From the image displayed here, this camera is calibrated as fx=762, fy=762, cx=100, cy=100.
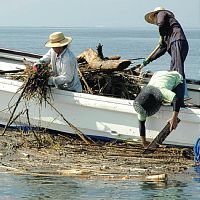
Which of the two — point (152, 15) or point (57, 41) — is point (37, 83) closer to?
point (57, 41)

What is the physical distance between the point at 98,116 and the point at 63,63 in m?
0.93

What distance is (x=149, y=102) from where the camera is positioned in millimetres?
10523

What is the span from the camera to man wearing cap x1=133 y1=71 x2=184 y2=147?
411 inches

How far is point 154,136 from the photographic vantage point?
10836 millimetres

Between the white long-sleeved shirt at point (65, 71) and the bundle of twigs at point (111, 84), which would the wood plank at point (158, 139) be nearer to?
the bundle of twigs at point (111, 84)

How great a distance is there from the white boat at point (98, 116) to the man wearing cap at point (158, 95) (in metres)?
0.18

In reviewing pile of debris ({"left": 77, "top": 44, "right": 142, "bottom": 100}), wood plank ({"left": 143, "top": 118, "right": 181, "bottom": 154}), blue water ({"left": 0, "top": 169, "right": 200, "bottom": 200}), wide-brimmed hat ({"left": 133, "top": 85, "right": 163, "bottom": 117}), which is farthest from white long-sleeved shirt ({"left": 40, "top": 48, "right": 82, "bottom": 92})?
blue water ({"left": 0, "top": 169, "right": 200, "bottom": 200})

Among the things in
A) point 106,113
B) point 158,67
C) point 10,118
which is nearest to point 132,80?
point 106,113

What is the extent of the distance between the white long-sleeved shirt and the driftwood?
56 centimetres

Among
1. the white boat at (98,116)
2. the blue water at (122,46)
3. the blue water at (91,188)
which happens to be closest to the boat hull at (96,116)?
the white boat at (98,116)

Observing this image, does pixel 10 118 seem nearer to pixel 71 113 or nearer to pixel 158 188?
pixel 71 113

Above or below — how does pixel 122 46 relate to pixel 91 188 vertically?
below

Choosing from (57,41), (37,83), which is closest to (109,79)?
(57,41)

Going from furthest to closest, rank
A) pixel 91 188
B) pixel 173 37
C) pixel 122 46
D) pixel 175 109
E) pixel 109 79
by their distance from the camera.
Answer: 1. pixel 122 46
2. pixel 109 79
3. pixel 173 37
4. pixel 175 109
5. pixel 91 188
